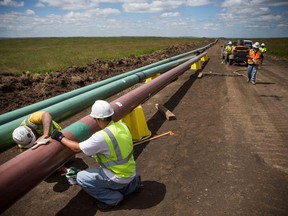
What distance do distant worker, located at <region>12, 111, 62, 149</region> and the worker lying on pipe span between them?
78cm

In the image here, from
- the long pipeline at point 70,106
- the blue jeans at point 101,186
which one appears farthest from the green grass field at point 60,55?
the blue jeans at point 101,186

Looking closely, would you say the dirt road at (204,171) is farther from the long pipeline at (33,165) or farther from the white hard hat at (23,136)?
the long pipeline at (33,165)

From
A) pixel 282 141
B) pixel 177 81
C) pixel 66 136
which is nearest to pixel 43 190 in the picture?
pixel 66 136

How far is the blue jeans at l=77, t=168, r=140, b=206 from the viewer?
3.65m

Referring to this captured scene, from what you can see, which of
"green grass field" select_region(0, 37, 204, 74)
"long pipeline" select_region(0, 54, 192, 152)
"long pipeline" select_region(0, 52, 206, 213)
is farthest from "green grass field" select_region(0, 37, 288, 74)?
"long pipeline" select_region(0, 52, 206, 213)

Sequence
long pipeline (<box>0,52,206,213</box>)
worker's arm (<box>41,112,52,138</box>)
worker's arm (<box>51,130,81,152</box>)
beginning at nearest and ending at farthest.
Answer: long pipeline (<box>0,52,206,213</box>) → worker's arm (<box>51,130,81,152</box>) → worker's arm (<box>41,112,52,138</box>)

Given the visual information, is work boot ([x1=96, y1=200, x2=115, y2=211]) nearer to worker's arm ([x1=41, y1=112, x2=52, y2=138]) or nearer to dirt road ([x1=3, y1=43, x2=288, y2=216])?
dirt road ([x1=3, y1=43, x2=288, y2=216])

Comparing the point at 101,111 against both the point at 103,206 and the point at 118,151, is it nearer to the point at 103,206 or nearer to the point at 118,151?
the point at 118,151

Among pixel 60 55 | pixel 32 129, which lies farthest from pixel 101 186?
pixel 60 55

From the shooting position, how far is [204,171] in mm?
4547

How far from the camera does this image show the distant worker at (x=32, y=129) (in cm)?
392

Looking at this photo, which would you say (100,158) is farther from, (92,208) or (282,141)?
(282,141)

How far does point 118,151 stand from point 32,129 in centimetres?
177

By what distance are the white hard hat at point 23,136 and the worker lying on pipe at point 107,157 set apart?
36.6 inches
